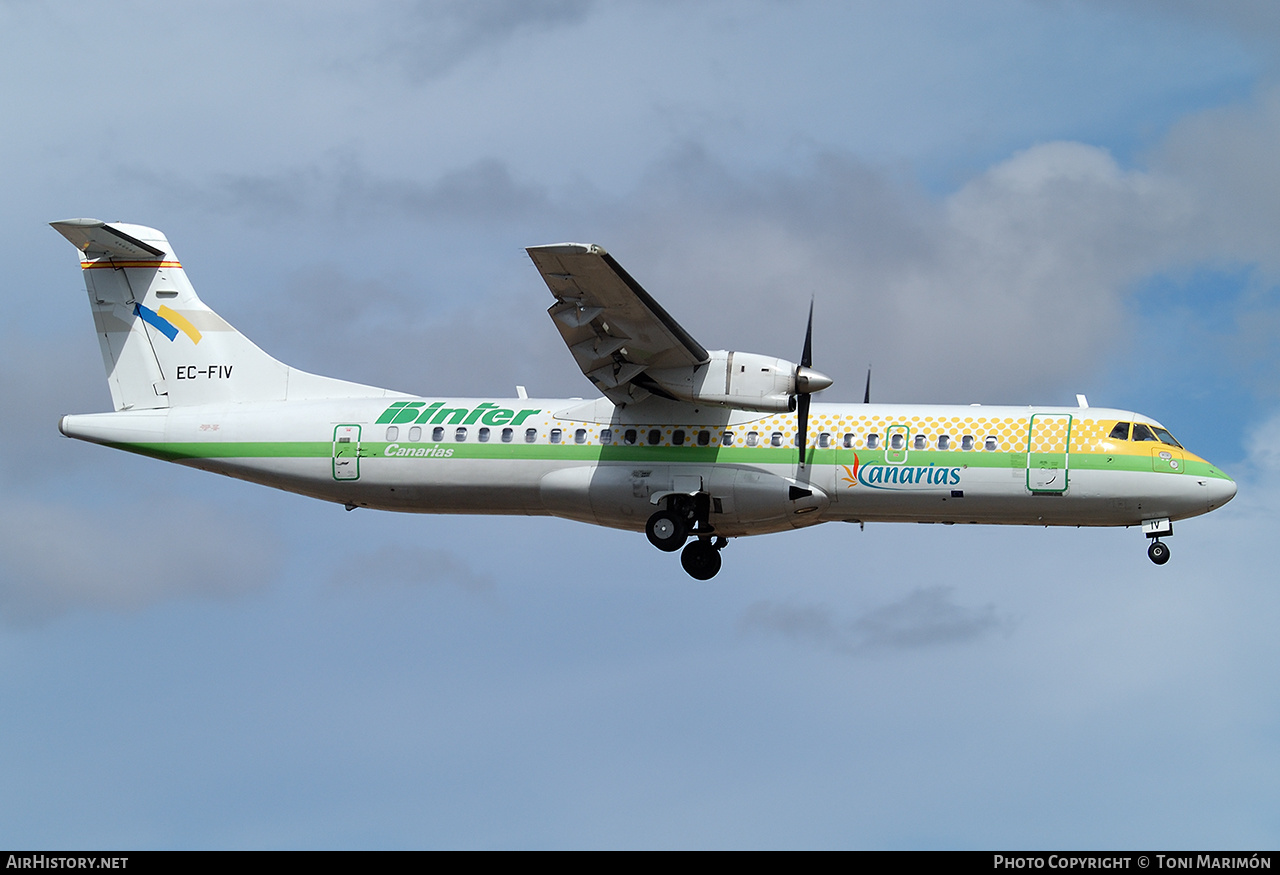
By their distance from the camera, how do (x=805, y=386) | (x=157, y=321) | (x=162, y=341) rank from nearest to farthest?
(x=805, y=386) < (x=162, y=341) < (x=157, y=321)

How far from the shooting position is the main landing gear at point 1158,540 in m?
25.4

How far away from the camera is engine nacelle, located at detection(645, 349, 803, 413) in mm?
24625

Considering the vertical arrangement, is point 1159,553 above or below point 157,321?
below

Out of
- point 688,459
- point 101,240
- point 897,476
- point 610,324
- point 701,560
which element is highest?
point 101,240

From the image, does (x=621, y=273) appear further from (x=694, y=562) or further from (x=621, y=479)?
(x=694, y=562)

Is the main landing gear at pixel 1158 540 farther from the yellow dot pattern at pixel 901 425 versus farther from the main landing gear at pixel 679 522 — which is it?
the main landing gear at pixel 679 522

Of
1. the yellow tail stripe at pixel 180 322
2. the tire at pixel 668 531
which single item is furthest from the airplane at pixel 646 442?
the yellow tail stripe at pixel 180 322

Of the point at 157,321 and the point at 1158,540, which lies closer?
the point at 1158,540

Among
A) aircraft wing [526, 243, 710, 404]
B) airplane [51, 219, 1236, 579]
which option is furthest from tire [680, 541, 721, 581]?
aircraft wing [526, 243, 710, 404]

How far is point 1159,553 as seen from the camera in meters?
25.4

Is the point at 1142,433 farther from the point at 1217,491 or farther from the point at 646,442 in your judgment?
the point at 646,442

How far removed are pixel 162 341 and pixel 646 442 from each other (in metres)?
10.3

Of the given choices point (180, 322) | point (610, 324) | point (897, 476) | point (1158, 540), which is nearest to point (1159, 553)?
point (1158, 540)
